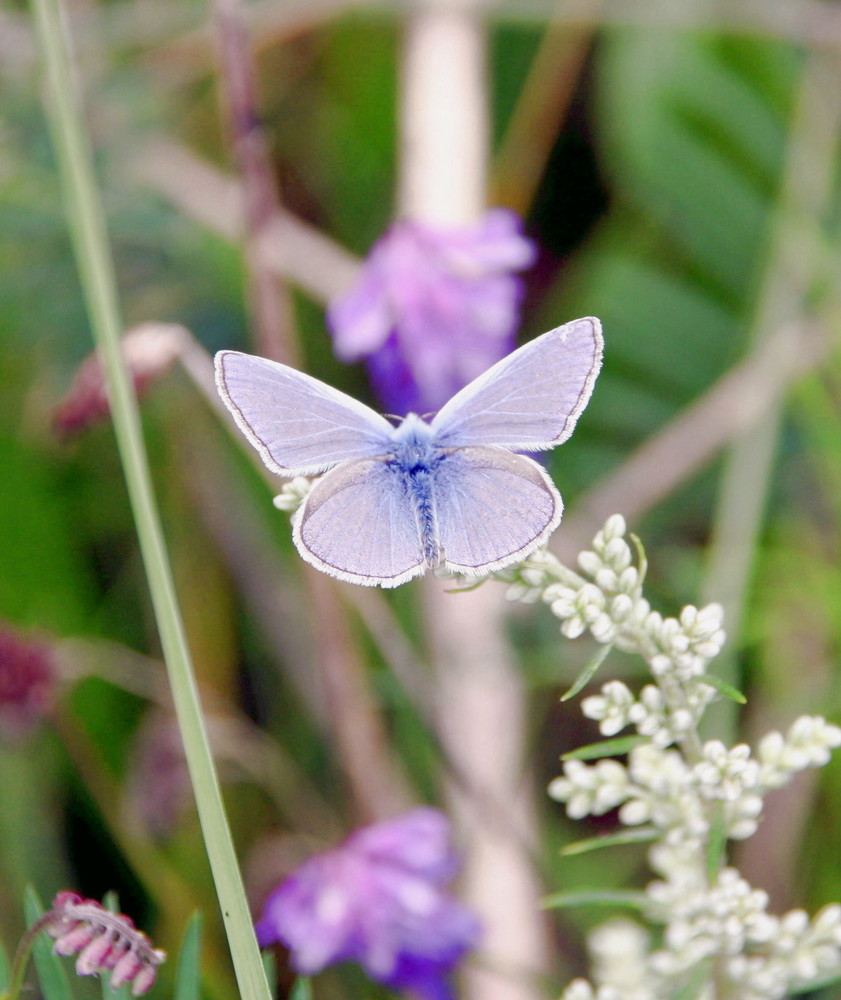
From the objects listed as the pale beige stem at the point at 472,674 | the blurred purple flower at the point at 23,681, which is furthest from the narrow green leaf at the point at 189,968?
the blurred purple flower at the point at 23,681

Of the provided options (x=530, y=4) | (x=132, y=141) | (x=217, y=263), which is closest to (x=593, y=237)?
(x=530, y=4)

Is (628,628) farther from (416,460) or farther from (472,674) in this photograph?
(472,674)

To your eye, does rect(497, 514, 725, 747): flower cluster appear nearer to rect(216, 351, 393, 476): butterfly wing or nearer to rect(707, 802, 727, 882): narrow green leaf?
rect(707, 802, 727, 882): narrow green leaf

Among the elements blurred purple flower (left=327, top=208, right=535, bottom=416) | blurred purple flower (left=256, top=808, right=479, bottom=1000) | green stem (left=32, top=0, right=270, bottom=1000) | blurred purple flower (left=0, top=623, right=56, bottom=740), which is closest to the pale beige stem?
blurred purple flower (left=256, top=808, right=479, bottom=1000)

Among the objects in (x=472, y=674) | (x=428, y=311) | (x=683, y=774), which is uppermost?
(x=428, y=311)

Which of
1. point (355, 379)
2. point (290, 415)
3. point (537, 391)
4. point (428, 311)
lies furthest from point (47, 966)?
point (355, 379)

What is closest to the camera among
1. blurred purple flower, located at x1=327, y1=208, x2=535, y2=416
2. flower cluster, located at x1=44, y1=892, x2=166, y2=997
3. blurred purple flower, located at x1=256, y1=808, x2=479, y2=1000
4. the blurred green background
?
flower cluster, located at x1=44, y1=892, x2=166, y2=997
